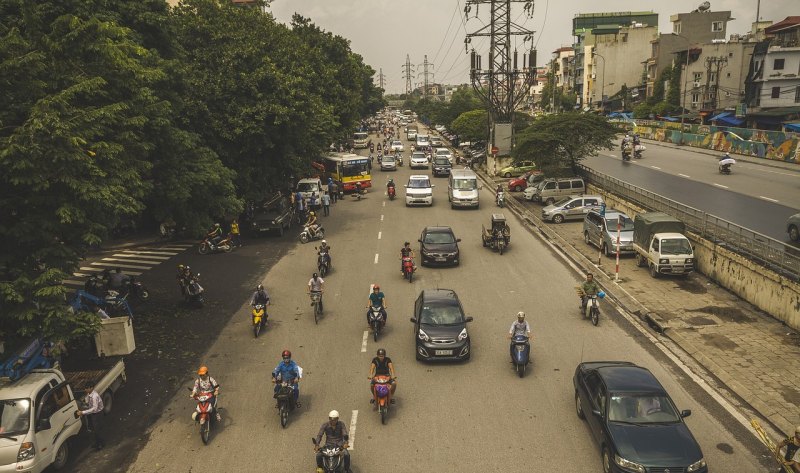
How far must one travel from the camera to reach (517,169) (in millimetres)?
50531

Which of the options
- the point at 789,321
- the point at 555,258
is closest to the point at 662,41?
the point at 555,258

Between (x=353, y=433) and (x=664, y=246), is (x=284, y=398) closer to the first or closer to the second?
(x=353, y=433)

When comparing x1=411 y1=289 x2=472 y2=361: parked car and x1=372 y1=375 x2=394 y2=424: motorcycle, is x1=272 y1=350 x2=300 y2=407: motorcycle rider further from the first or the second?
x1=411 y1=289 x2=472 y2=361: parked car

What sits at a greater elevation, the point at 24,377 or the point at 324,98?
the point at 324,98

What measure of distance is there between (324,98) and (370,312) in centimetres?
3997

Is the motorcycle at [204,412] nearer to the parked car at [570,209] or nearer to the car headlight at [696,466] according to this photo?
the car headlight at [696,466]

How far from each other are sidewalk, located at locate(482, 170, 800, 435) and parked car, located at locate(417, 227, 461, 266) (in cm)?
577

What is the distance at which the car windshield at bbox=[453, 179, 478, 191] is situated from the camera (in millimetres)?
37938

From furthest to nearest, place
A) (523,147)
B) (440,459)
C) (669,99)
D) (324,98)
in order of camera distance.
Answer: (669,99) → (324,98) → (523,147) → (440,459)

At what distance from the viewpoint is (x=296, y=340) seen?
55.9ft

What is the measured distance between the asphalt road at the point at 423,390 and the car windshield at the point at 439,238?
1314 millimetres

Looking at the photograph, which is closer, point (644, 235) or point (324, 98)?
point (644, 235)

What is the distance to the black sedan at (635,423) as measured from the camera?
9.36 m

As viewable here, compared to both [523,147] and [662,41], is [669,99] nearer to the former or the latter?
[662,41]
